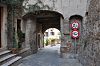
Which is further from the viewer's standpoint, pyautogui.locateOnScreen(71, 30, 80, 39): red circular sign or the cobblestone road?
pyautogui.locateOnScreen(71, 30, 80, 39): red circular sign

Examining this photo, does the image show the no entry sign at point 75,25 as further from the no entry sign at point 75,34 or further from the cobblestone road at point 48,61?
the cobblestone road at point 48,61

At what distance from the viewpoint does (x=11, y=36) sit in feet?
35.7

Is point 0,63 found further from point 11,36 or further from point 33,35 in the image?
point 33,35

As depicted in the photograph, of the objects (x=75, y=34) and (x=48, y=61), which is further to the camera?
(x=75, y=34)

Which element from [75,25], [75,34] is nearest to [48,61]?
[75,34]

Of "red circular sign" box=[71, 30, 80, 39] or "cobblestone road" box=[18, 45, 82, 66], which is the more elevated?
"red circular sign" box=[71, 30, 80, 39]

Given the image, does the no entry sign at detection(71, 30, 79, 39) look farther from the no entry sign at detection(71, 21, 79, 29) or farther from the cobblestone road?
the cobblestone road

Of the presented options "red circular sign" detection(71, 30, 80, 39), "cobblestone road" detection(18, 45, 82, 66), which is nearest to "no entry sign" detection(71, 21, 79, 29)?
"red circular sign" detection(71, 30, 80, 39)

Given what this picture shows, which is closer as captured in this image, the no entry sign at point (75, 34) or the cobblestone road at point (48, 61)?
the cobblestone road at point (48, 61)

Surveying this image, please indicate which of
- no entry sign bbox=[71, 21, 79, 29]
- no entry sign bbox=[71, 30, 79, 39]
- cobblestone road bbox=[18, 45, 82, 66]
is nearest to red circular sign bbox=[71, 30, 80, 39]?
no entry sign bbox=[71, 30, 79, 39]

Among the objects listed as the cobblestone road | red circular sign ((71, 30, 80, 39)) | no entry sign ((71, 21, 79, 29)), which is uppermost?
no entry sign ((71, 21, 79, 29))

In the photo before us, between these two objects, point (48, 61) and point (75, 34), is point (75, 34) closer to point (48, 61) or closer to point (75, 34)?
point (75, 34)

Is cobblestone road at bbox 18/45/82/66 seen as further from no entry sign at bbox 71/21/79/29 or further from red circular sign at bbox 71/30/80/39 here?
no entry sign at bbox 71/21/79/29

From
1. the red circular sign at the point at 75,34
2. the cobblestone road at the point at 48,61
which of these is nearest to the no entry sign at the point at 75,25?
the red circular sign at the point at 75,34
